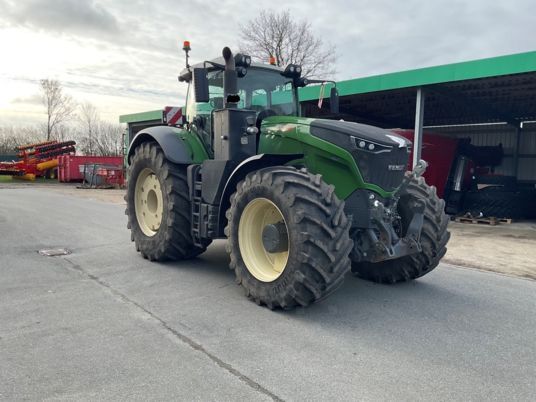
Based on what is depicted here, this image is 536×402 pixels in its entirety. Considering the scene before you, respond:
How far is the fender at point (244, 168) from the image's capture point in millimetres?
4582

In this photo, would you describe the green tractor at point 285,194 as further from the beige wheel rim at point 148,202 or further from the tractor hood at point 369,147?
the beige wheel rim at point 148,202

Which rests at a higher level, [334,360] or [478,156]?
[478,156]

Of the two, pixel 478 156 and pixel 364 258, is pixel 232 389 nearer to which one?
pixel 364 258

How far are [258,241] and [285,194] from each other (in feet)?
2.70

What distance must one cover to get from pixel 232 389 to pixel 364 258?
205 centimetres

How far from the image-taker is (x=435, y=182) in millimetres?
12852

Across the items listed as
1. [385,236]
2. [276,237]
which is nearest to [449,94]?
[385,236]

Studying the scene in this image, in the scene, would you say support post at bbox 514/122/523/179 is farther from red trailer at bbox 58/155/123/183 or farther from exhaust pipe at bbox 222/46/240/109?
red trailer at bbox 58/155/123/183

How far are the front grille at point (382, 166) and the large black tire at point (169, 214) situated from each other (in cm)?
236

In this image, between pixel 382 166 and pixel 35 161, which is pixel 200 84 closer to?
pixel 382 166

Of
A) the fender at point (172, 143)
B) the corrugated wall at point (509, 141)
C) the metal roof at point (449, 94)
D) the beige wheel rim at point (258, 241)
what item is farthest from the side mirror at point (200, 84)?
the corrugated wall at point (509, 141)

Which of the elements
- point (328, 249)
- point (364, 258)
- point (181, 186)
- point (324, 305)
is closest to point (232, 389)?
point (328, 249)

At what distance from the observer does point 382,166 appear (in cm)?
438

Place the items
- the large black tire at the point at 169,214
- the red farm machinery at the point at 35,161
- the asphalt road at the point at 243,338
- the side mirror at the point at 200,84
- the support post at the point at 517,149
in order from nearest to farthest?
the asphalt road at the point at 243,338 < the side mirror at the point at 200,84 < the large black tire at the point at 169,214 < the support post at the point at 517,149 < the red farm machinery at the point at 35,161
